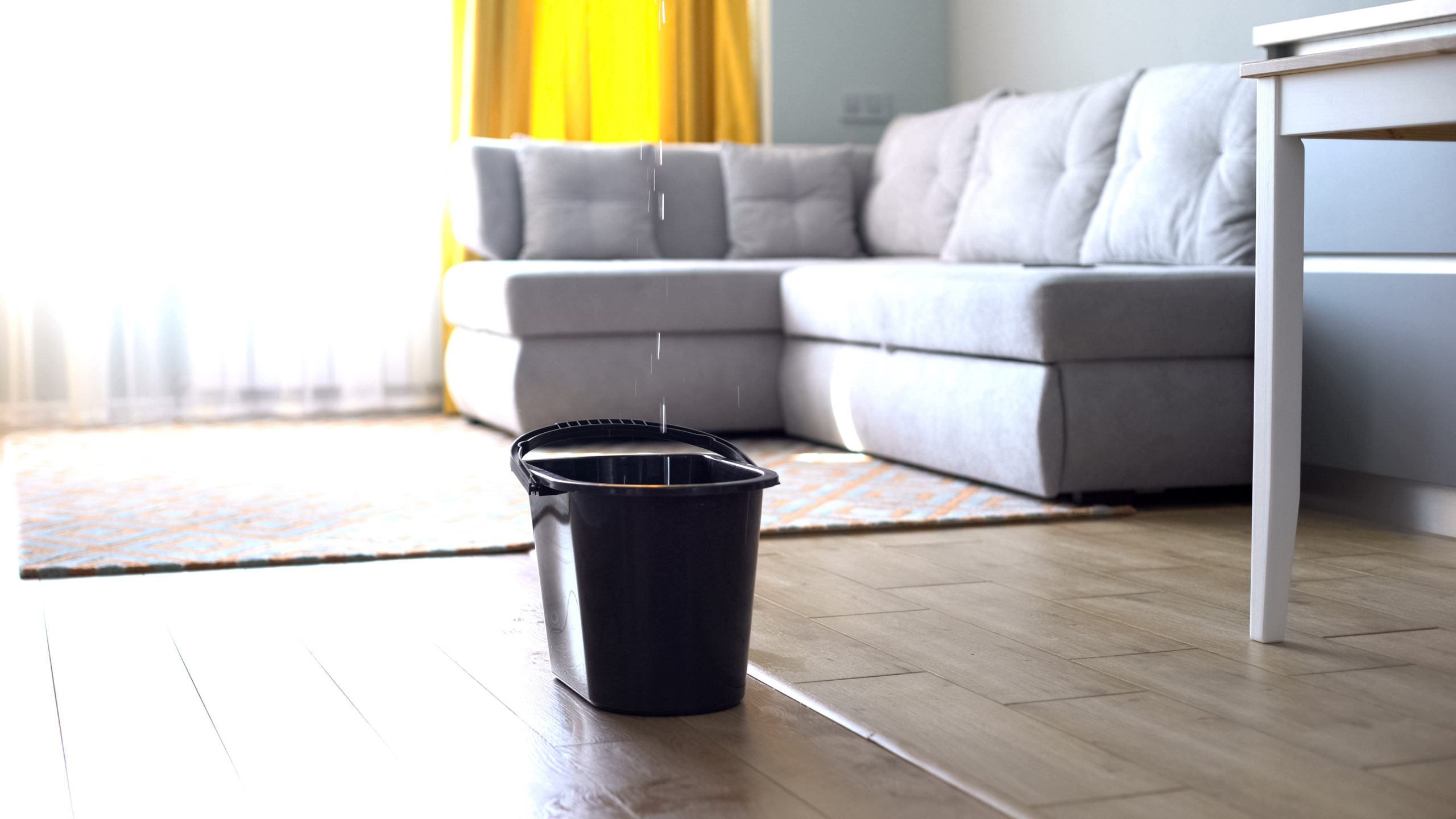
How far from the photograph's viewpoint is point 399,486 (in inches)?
120

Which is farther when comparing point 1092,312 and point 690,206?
point 690,206

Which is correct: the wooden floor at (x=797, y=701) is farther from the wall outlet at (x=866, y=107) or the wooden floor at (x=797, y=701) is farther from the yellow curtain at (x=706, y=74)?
the wall outlet at (x=866, y=107)

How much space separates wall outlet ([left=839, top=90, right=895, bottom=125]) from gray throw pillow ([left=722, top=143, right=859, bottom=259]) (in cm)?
54

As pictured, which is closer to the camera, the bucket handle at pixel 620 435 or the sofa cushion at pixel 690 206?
the bucket handle at pixel 620 435

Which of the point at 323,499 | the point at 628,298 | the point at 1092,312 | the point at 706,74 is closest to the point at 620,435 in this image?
the point at 1092,312

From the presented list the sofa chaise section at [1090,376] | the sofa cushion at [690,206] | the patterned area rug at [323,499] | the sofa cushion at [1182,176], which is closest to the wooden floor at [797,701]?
the patterned area rug at [323,499]

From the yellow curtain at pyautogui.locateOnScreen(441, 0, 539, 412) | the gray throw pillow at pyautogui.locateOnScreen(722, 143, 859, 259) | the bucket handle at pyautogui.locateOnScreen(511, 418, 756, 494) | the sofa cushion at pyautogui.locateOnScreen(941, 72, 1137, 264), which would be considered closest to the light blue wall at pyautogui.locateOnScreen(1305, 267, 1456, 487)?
the sofa cushion at pyautogui.locateOnScreen(941, 72, 1137, 264)

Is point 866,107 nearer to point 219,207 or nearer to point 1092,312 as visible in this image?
point 219,207

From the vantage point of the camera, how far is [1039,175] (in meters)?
3.69

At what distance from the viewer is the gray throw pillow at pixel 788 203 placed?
445cm

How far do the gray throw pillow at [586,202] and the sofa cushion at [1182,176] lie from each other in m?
1.48

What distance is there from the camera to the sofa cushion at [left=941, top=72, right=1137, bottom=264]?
348 cm

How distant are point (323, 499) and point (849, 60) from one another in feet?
9.46

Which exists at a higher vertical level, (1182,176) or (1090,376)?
(1182,176)
